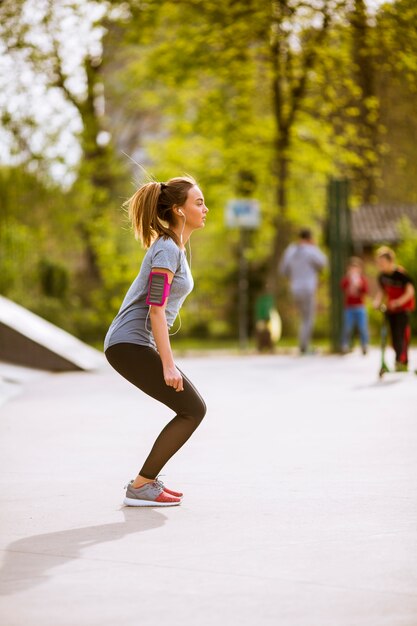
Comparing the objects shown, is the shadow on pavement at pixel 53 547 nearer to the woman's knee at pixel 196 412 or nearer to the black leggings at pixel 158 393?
the black leggings at pixel 158 393

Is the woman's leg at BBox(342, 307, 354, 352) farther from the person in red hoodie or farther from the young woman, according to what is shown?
the young woman

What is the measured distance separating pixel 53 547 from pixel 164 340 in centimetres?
132

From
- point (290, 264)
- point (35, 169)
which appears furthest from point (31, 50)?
point (290, 264)

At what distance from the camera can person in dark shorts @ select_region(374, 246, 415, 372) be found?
53.5ft

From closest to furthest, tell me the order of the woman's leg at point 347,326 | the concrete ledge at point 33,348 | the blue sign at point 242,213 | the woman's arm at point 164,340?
the woman's arm at point 164,340 < the concrete ledge at point 33,348 < the woman's leg at point 347,326 < the blue sign at point 242,213

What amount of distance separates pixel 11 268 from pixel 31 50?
5107 mm

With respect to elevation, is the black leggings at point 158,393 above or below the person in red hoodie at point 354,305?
above

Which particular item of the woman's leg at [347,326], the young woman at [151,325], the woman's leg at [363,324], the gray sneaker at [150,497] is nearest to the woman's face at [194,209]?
the young woman at [151,325]

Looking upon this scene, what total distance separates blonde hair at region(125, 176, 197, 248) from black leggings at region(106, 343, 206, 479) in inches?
22.9

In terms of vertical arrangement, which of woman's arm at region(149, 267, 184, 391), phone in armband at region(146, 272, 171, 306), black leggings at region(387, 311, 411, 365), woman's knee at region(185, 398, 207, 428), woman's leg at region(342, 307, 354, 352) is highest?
phone in armband at region(146, 272, 171, 306)

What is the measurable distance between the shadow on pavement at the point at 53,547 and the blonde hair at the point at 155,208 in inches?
55.7

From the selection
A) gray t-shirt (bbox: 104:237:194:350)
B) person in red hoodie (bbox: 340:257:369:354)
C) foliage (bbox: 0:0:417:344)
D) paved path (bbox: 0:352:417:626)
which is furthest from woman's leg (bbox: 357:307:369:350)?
Answer: gray t-shirt (bbox: 104:237:194:350)

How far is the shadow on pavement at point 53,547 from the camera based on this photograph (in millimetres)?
5074

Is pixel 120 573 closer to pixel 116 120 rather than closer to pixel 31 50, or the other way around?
pixel 31 50
